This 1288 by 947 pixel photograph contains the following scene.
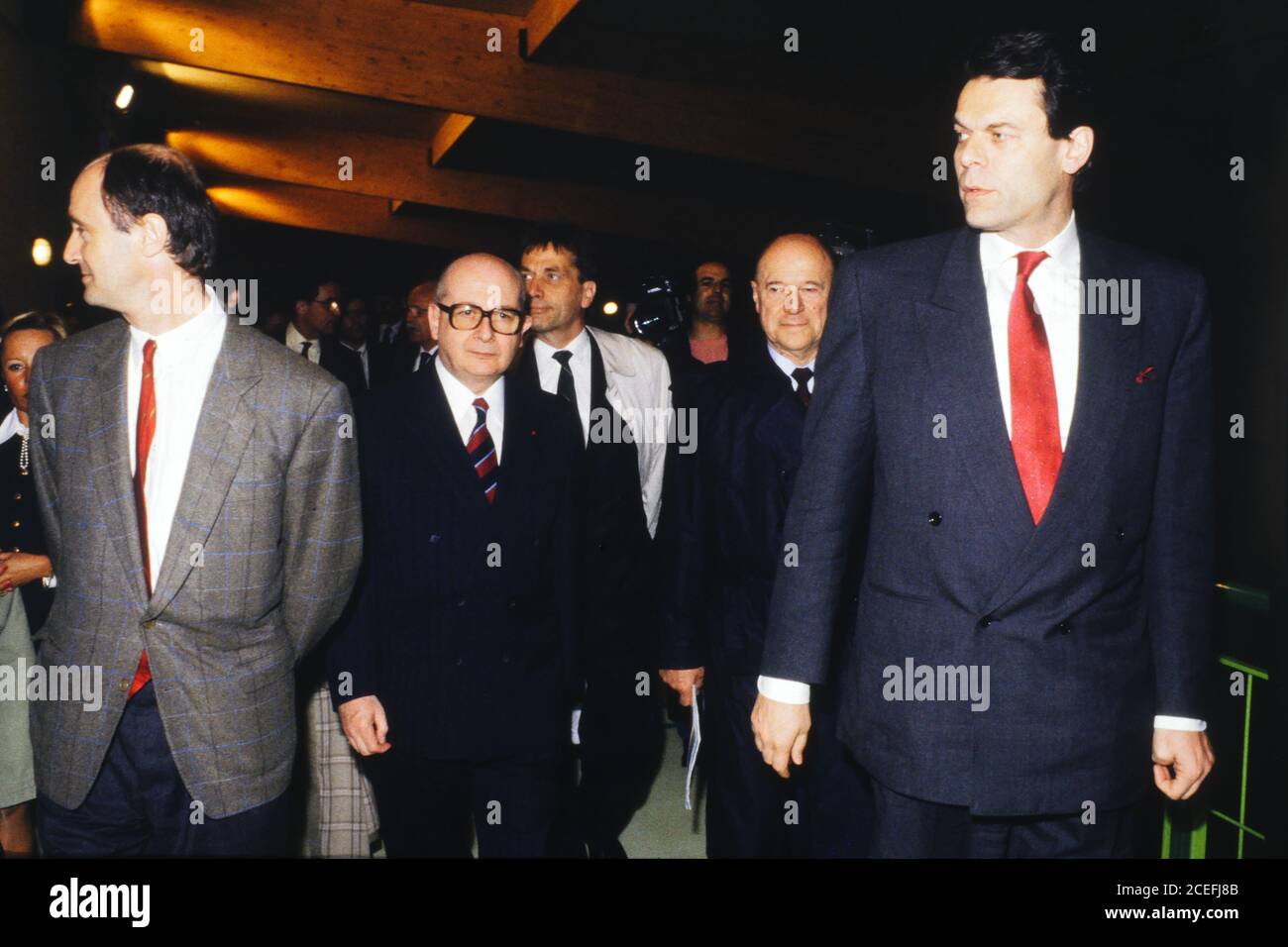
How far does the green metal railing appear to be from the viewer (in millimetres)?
2494

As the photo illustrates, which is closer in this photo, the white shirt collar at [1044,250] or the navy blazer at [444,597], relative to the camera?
the white shirt collar at [1044,250]

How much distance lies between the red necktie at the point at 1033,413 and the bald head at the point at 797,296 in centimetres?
104

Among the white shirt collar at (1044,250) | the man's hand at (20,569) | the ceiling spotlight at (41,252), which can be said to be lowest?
the man's hand at (20,569)

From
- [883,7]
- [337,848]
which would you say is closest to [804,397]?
[337,848]

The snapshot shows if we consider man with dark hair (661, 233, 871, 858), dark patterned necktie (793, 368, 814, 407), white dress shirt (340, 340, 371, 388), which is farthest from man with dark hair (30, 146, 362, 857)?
white dress shirt (340, 340, 371, 388)

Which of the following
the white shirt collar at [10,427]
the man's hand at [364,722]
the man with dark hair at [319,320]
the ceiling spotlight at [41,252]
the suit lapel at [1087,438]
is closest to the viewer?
the suit lapel at [1087,438]

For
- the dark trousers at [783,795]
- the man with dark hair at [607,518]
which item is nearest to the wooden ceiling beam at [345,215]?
the man with dark hair at [607,518]

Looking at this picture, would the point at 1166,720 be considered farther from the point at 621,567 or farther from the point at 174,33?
the point at 174,33

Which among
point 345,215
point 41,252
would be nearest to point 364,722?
point 41,252

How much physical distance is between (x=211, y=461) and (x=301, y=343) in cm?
590

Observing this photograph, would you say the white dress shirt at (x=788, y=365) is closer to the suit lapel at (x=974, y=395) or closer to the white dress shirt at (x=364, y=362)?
the suit lapel at (x=974, y=395)

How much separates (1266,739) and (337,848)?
7.84 ft

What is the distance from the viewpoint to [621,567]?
301 cm

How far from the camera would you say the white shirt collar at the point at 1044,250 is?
185 centimetres
